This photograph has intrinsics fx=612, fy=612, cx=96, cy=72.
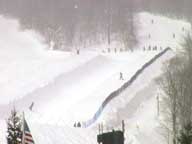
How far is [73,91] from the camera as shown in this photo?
5594 cm

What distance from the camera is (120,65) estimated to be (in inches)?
2623

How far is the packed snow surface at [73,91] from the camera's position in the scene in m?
41.5

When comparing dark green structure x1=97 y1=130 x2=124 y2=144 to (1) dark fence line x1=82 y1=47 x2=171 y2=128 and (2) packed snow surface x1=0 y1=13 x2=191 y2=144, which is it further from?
(1) dark fence line x1=82 y1=47 x2=171 y2=128

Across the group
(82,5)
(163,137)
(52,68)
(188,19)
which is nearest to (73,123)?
(163,137)

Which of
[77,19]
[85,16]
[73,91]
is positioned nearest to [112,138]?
[73,91]

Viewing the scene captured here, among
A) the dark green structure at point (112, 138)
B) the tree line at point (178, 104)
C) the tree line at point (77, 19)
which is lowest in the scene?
the dark green structure at point (112, 138)

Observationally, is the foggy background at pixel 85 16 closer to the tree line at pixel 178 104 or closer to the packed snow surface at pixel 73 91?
the packed snow surface at pixel 73 91

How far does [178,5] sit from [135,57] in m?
56.5

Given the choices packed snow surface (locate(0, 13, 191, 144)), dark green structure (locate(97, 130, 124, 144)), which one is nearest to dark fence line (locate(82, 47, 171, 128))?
packed snow surface (locate(0, 13, 191, 144))

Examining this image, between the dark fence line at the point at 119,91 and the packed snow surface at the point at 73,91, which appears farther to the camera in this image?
the dark fence line at the point at 119,91

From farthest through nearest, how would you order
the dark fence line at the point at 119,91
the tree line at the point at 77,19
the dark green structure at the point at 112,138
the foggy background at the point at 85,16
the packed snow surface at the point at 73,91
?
the foggy background at the point at 85,16 < the tree line at the point at 77,19 < the dark fence line at the point at 119,91 < the packed snow surface at the point at 73,91 < the dark green structure at the point at 112,138

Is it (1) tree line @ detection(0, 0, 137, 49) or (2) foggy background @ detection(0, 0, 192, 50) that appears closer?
(1) tree line @ detection(0, 0, 137, 49)

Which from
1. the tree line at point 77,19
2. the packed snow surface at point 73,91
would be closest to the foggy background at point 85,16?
the tree line at point 77,19

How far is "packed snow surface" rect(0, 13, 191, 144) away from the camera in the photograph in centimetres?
4150
